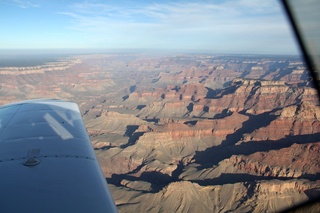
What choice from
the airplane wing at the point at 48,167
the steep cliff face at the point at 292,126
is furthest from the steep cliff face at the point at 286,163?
the airplane wing at the point at 48,167

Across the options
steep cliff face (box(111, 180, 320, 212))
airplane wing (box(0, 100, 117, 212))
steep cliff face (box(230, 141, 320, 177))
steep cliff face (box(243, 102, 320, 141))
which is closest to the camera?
airplane wing (box(0, 100, 117, 212))

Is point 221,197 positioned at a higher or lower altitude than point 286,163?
lower

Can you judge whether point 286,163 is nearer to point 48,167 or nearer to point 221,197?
point 221,197

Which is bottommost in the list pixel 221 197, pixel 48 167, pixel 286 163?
pixel 221 197

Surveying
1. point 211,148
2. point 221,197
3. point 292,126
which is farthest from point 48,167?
point 292,126

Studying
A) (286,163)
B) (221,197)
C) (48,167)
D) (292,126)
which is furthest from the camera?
(292,126)

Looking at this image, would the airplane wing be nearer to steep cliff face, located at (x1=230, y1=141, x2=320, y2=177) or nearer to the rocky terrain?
the rocky terrain

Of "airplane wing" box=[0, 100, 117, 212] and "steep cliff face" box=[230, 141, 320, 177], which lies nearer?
"airplane wing" box=[0, 100, 117, 212]

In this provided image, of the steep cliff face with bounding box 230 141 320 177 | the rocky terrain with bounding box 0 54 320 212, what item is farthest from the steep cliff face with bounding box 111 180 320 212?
the steep cliff face with bounding box 230 141 320 177

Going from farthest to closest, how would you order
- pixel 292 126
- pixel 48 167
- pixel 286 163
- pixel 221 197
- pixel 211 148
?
pixel 211 148 → pixel 292 126 → pixel 286 163 → pixel 221 197 → pixel 48 167

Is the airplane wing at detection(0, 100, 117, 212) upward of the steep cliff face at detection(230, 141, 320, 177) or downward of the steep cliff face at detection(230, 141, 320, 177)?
upward
